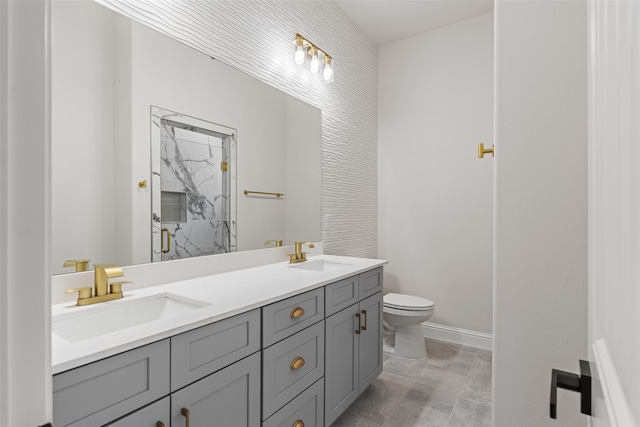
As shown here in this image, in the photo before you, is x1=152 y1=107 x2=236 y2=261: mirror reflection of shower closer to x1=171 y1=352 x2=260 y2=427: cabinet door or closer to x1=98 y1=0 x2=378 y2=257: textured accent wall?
x1=98 y1=0 x2=378 y2=257: textured accent wall

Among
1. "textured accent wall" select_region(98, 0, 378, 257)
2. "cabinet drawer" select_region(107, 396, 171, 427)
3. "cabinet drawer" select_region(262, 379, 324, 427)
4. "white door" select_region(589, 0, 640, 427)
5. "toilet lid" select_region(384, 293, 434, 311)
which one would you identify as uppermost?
"textured accent wall" select_region(98, 0, 378, 257)

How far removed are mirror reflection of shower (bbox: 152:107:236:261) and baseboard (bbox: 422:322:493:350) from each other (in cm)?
222

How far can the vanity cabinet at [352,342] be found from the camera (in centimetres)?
165

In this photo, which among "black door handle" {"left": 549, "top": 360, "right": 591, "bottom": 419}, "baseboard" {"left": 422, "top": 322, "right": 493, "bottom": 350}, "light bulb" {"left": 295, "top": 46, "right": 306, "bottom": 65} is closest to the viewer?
"black door handle" {"left": 549, "top": 360, "right": 591, "bottom": 419}

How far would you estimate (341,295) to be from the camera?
1740 millimetres

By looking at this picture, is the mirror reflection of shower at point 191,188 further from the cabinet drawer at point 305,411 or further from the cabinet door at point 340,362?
the cabinet drawer at point 305,411

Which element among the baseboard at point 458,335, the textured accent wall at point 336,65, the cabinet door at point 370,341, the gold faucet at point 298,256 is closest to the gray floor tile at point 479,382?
the baseboard at point 458,335

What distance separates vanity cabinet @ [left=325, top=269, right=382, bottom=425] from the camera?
1653 mm

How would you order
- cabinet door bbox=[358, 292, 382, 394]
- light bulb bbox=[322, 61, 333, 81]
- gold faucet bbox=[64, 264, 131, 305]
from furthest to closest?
light bulb bbox=[322, 61, 333, 81]
cabinet door bbox=[358, 292, 382, 394]
gold faucet bbox=[64, 264, 131, 305]

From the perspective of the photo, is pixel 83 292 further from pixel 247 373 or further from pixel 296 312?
pixel 296 312

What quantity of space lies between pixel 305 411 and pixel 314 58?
2.24 meters

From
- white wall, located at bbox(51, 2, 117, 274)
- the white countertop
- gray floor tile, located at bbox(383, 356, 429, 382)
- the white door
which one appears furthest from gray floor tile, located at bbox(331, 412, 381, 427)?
the white door

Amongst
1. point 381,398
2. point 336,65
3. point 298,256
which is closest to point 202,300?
point 298,256

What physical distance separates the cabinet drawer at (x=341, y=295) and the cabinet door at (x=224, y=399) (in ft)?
1.68
